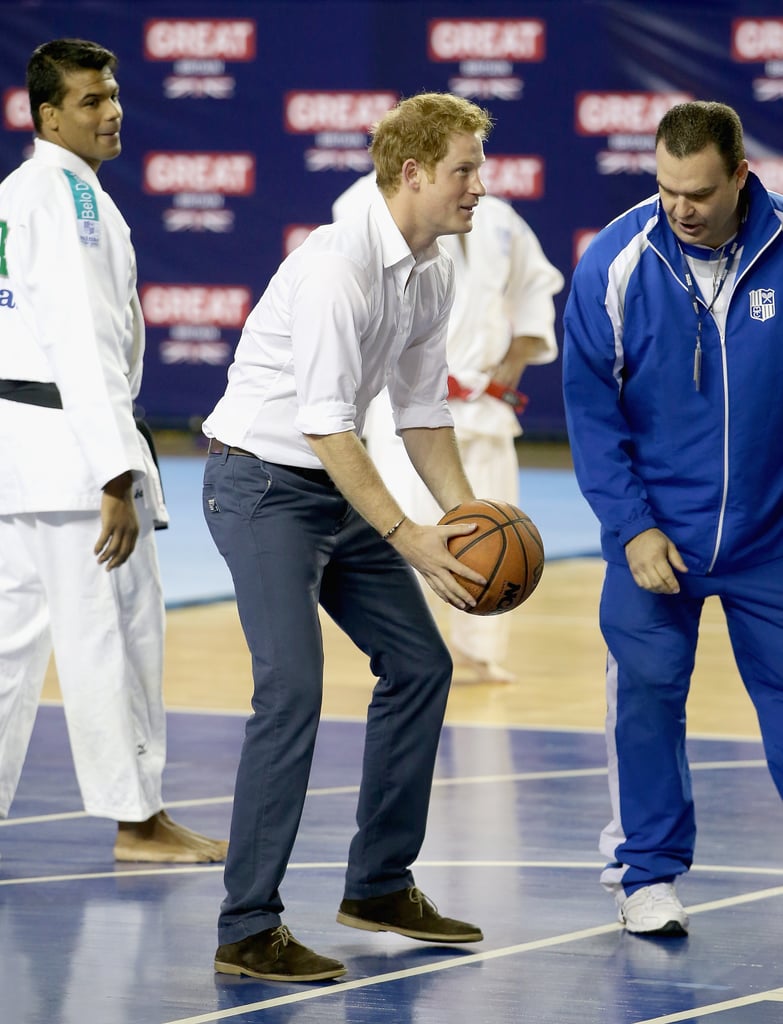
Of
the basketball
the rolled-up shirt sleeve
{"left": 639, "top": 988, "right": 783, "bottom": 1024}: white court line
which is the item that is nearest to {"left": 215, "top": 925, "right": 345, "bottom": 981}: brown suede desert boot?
{"left": 639, "top": 988, "right": 783, "bottom": 1024}: white court line

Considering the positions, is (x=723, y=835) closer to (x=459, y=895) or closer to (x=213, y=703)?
(x=459, y=895)

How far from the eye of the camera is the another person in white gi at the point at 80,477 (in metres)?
4.65

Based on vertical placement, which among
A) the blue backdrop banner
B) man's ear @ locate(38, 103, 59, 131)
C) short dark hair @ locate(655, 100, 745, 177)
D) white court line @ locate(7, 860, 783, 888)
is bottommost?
white court line @ locate(7, 860, 783, 888)

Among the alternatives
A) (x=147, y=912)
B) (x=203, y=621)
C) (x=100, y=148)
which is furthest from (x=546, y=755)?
(x=203, y=621)

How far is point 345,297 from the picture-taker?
3.78 metres

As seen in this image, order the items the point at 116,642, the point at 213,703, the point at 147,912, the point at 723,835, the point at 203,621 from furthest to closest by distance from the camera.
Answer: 1. the point at 203,621
2. the point at 213,703
3. the point at 723,835
4. the point at 116,642
5. the point at 147,912

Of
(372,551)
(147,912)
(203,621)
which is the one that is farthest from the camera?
(203,621)

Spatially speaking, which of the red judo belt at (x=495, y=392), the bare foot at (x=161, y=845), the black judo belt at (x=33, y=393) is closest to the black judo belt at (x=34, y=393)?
the black judo belt at (x=33, y=393)

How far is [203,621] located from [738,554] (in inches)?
200

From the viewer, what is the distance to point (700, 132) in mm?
3959

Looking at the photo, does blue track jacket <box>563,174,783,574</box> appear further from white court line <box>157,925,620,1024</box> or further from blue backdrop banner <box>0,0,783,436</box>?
blue backdrop banner <box>0,0,783,436</box>

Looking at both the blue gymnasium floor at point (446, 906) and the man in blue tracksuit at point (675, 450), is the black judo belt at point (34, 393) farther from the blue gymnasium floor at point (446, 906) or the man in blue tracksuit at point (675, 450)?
the man in blue tracksuit at point (675, 450)

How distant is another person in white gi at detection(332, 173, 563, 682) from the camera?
7.75 meters

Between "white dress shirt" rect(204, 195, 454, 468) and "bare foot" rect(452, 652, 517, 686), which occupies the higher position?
"white dress shirt" rect(204, 195, 454, 468)
